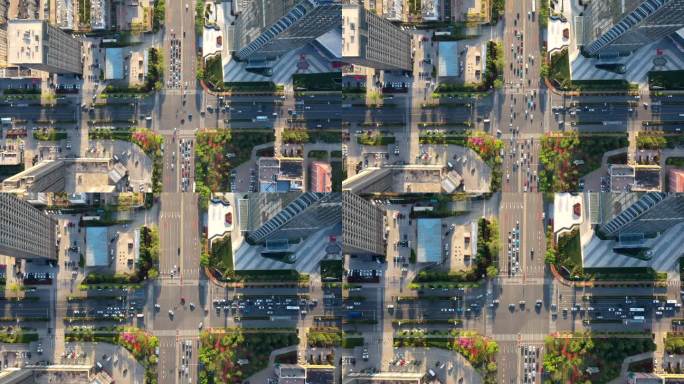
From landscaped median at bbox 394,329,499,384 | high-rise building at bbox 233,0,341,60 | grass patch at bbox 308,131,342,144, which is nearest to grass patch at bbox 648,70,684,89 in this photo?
landscaped median at bbox 394,329,499,384

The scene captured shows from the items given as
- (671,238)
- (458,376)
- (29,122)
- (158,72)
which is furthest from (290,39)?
(671,238)

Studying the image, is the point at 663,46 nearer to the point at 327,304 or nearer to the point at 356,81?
the point at 356,81

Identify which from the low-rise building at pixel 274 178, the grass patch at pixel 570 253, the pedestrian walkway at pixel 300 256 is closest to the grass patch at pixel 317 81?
the low-rise building at pixel 274 178

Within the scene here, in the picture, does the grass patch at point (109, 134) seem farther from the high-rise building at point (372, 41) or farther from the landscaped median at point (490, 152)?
the landscaped median at point (490, 152)

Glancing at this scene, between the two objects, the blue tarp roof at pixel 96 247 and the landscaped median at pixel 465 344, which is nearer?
the landscaped median at pixel 465 344

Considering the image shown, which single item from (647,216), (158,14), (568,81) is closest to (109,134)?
(158,14)

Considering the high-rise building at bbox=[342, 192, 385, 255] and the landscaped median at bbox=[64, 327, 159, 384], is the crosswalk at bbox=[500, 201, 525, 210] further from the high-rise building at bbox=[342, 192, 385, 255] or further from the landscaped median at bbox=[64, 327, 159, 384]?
the landscaped median at bbox=[64, 327, 159, 384]
